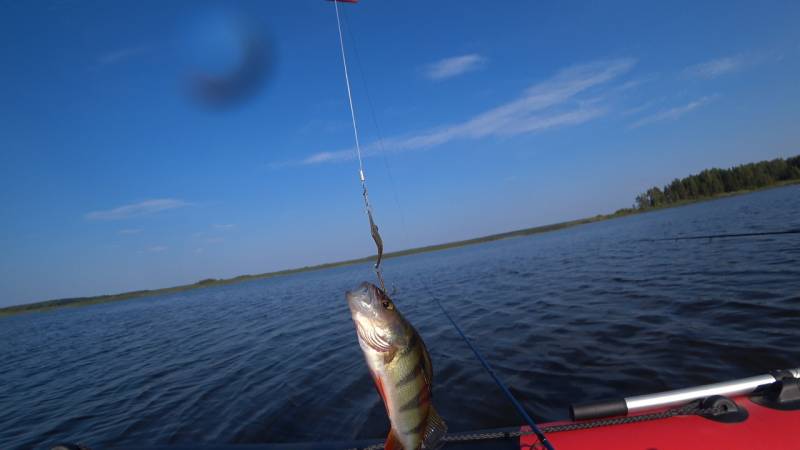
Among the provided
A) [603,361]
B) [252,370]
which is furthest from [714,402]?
[252,370]

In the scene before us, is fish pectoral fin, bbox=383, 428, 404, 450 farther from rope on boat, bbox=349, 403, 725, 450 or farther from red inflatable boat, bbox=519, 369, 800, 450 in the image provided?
red inflatable boat, bbox=519, 369, 800, 450

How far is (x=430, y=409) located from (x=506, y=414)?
3954mm

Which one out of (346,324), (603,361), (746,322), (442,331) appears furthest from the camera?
(346,324)

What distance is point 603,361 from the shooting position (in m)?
6.84

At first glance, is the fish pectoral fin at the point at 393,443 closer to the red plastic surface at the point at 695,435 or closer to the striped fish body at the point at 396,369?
the striped fish body at the point at 396,369

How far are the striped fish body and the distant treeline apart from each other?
120 meters

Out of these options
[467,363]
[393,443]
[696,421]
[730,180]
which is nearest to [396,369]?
[393,443]

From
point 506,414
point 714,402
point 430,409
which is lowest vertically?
point 506,414

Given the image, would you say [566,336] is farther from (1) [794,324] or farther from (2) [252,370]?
(2) [252,370]

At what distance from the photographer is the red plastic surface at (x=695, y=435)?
2971 millimetres

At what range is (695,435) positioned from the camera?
3.17 m

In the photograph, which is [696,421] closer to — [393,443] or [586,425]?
[586,425]

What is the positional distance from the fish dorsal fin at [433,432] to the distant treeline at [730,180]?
120m

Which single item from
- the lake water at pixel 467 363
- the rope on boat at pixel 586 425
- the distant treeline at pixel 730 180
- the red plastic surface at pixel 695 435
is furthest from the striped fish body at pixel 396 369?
the distant treeline at pixel 730 180
